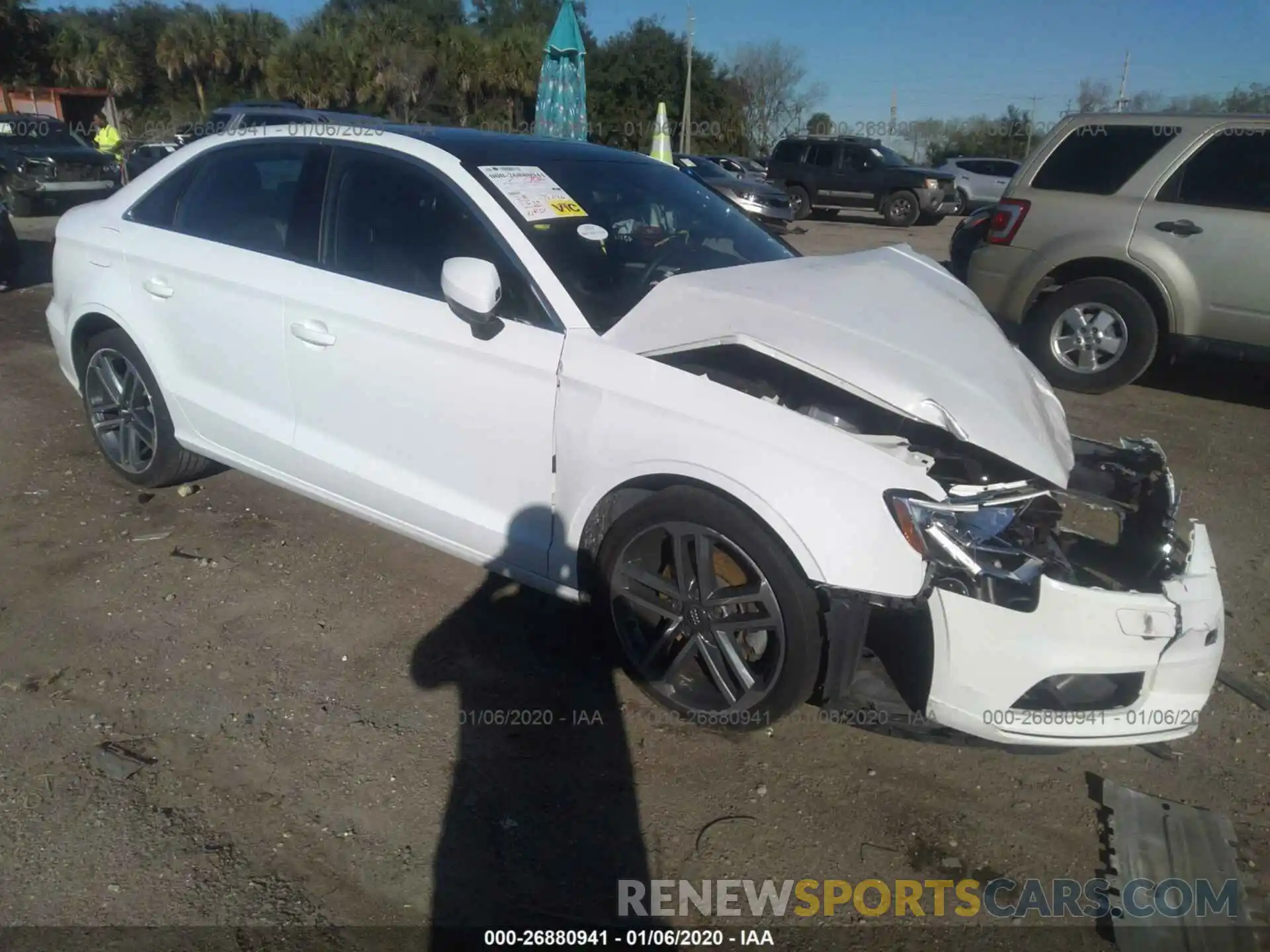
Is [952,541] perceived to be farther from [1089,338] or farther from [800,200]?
[800,200]

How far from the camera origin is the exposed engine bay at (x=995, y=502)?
255 centimetres

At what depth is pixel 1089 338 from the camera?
7.05m

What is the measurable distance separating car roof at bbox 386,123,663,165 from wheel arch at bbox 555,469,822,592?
53.5 inches

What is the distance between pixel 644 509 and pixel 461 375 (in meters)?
0.81

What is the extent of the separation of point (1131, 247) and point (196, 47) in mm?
47832

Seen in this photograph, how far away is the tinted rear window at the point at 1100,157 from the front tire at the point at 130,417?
622 cm

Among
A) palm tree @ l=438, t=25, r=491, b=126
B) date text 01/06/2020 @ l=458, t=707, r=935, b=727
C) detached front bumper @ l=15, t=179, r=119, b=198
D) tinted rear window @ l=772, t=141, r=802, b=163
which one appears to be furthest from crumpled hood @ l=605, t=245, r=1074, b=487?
palm tree @ l=438, t=25, r=491, b=126

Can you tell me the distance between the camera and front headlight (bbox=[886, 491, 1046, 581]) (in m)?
2.54

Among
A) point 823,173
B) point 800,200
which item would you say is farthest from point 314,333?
point 800,200

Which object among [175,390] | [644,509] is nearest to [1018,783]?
[644,509]

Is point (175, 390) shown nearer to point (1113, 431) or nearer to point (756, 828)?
point (756, 828)

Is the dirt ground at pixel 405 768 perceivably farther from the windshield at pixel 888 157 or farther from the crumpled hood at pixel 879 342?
the windshield at pixel 888 157

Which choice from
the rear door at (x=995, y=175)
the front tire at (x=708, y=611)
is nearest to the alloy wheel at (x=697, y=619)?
the front tire at (x=708, y=611)

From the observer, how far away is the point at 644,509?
2938mm
